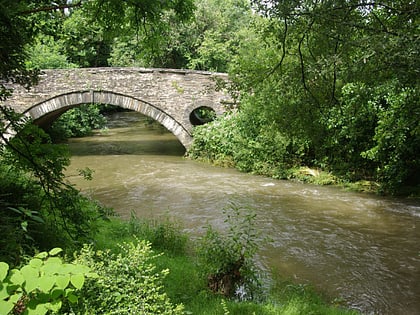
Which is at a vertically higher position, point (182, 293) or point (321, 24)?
point (321, 24)

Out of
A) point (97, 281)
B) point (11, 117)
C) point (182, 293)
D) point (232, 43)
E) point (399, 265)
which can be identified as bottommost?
point (399, 265)

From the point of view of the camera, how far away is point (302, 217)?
335 inches

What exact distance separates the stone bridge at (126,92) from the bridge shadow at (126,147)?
199cm

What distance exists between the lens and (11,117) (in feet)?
12.1

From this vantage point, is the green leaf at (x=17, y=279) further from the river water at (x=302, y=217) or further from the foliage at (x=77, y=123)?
the foliage at (x=77, y=123)

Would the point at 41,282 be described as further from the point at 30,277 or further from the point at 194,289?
the point at 194,289

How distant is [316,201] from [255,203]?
1.50 m

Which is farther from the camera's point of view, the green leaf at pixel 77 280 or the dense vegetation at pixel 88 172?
the dense vegetation at pixel 88 172

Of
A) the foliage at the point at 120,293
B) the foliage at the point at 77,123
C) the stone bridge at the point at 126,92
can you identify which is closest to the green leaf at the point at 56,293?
the foliage at the point at 120,293

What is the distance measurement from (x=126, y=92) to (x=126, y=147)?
3.57 metres

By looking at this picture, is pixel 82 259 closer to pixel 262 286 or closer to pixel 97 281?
pixel 97 281

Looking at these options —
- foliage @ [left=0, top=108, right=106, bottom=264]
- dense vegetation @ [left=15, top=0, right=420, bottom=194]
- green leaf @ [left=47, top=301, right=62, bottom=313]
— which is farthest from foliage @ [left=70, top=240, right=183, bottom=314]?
dense vegetation @ [left=15, top=0, right=420, bottom=194]

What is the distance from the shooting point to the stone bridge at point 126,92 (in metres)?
15.2

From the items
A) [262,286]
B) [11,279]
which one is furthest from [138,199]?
[11,279]
